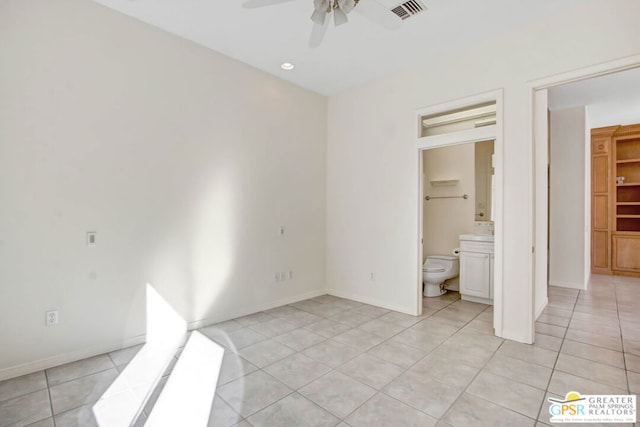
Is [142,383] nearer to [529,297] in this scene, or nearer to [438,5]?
[529,297]

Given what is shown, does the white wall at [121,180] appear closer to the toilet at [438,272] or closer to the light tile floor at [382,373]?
the light tile floor at [382,373]

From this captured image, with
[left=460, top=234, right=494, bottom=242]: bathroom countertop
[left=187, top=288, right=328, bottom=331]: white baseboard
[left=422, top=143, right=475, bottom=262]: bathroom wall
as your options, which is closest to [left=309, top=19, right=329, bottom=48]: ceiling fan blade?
[left=422, top=143, right=475, bottom=262]: bathroom wall

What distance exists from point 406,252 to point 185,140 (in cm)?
284

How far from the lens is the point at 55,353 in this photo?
8.18 feet

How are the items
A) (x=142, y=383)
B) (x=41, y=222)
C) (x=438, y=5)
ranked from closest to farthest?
(x=142, y=383), (x=41, y=222), (x=438, y=5)

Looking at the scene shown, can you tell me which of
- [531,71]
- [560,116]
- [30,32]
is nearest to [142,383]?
[30,32]

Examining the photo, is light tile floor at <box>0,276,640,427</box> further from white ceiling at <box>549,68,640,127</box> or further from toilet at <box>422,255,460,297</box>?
white ceiling at <box>549,68,640,127</box>

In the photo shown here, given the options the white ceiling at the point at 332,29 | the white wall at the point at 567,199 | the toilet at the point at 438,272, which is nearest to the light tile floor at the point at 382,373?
the toilet at the point at 438,272

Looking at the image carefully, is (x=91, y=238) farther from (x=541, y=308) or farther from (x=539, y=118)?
(x=541, y=308)

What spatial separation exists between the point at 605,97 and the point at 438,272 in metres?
3.50

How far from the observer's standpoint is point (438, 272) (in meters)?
4.39

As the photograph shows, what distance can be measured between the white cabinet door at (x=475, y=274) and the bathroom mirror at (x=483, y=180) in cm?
71

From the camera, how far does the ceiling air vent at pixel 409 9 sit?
2600 mm

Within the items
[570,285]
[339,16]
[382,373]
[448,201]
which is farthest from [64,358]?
[570,285]
